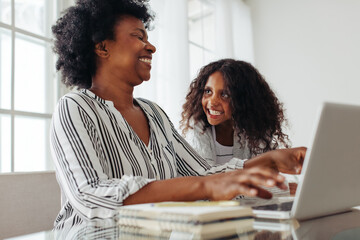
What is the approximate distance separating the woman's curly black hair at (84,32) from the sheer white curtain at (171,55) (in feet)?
3.78

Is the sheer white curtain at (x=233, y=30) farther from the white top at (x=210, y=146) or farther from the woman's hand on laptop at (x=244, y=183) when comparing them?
the woman's hand on laptop at (x=244, y=183)

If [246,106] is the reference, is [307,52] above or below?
above

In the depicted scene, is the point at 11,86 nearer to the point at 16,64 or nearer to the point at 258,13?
the point at 16,64

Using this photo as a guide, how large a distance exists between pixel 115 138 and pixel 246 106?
3.74 ft

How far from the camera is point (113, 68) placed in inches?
49.2

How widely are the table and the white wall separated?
2872 mm

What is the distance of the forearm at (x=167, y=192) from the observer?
2.58ft

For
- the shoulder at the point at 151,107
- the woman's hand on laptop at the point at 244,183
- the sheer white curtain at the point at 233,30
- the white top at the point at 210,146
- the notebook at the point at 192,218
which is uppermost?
the sheer white curtain at the point at 233,30

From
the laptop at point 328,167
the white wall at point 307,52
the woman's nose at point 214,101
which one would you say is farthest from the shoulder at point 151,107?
the white wall at point 307,52

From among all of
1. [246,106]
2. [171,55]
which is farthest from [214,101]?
[171,55]

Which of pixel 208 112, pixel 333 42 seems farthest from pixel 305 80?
pixel 208 112

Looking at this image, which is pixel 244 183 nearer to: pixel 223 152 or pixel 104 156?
pixel 104 156

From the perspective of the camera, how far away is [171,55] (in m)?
2.69

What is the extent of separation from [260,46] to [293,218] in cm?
337
